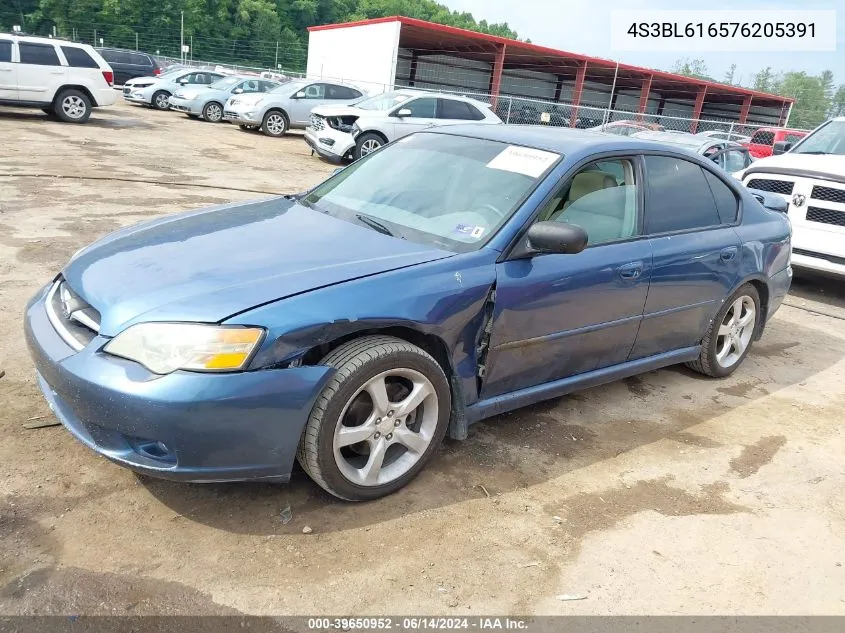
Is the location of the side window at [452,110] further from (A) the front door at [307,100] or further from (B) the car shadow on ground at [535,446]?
(B) the car shadow on ground at [535,446]

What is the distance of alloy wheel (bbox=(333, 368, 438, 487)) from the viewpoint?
275cm

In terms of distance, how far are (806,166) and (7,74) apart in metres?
14.7

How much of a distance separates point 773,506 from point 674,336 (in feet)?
3.95

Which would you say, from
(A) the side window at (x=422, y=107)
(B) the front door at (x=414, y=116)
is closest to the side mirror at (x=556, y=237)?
(B) the front door at (x=414, y=116)

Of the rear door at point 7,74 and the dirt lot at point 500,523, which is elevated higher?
the rear door at point 7,74

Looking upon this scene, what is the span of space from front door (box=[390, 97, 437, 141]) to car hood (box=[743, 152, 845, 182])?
21.9ft

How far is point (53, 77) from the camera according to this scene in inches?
565

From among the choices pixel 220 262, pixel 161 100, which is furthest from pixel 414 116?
pixel 161 100

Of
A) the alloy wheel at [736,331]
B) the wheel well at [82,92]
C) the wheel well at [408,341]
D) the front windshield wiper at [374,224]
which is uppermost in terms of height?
the front windshield wiper at [374,224]

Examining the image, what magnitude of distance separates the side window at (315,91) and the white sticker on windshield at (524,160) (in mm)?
15016

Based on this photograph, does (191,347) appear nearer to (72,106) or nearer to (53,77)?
(53,77)

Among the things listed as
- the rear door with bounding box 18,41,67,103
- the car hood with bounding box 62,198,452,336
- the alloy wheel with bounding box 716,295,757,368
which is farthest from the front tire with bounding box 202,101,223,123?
the alloy wheel with bounding box 716,295,757,368

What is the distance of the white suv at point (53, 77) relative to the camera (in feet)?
45.4

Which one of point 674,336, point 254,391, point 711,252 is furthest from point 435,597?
point 711,252
